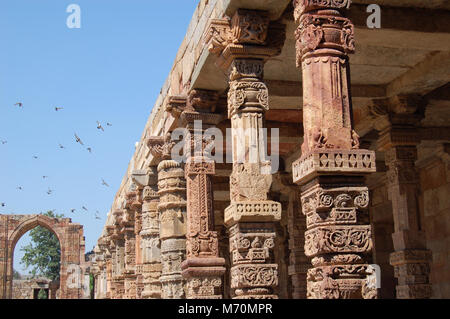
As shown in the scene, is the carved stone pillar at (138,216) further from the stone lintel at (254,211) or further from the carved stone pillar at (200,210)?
the stone lintel at (254,211)

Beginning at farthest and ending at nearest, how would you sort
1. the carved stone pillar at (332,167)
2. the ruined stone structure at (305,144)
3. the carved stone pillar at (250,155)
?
1. the carved stone pillar at (250,155)
2. the ruined stone structure at (305,144)
3. the carved stone pillar at (332,167)

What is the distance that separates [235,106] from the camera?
7078mm

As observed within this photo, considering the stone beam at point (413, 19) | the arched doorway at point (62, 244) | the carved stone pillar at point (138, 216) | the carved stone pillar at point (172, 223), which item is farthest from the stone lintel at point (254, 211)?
the arched doorway at point (62, 244)

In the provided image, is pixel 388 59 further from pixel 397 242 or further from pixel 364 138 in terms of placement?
pixel 364 138

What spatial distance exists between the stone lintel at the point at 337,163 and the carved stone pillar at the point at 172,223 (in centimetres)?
616

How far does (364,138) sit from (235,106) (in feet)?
19.7

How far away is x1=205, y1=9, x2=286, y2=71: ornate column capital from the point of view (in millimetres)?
6992

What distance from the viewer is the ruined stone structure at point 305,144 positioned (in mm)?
5066

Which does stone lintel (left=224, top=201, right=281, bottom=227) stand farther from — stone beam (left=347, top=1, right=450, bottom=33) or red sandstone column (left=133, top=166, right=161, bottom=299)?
red sandstone column (left=133, top=166, right=161, bottom=299)

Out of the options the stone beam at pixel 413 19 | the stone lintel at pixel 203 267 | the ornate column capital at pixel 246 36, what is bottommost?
the stone lintel at pixel 203 267

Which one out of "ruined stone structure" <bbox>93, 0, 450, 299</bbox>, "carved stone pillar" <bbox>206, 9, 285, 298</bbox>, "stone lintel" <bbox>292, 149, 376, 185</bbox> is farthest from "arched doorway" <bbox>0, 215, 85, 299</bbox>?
"stone lintel" <bbox>292, 149, 376, 185</bbox>

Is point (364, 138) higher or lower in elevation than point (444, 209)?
higher

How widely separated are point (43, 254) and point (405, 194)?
51.4 metres
